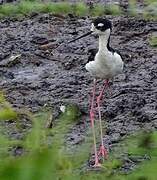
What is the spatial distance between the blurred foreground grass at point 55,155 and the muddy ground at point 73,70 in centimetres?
461

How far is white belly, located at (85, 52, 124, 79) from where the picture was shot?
23.7 ft

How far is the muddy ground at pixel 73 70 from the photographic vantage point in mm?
8219

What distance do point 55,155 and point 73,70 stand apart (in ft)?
31.1

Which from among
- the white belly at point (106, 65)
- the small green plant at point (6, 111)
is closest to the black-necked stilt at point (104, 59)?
the white belly at point (106, 65)

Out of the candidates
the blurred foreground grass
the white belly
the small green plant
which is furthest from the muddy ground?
the small green plant

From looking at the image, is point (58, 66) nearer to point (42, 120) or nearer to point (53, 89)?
point (53, 89)

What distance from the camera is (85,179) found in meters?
1.78

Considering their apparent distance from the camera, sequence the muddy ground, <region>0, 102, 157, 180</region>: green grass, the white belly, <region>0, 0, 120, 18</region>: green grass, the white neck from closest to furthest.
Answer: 1. <region>0, 102, 157, 180</region>: green grass
2. the white belly
3. the white neck
4. the muddy ground
5. <region>0, 0, 120, 18</region>: green grass

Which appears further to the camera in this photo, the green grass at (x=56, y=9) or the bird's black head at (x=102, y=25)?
the green grass at (x=56, y=9)

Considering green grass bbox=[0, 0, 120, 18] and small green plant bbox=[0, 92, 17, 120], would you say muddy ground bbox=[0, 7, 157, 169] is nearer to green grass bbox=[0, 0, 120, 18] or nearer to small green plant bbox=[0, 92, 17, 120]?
green grass bbox=[0, 0, 120, 18]

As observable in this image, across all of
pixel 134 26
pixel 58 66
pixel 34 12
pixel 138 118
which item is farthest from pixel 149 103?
pixel 34 12

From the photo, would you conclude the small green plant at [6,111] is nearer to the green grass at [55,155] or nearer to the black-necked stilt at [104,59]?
the green grass at [55,155]

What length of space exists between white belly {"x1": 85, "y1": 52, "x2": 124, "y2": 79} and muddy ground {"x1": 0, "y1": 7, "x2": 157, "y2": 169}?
1.87 feet

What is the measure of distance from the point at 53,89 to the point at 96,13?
6257 mm
